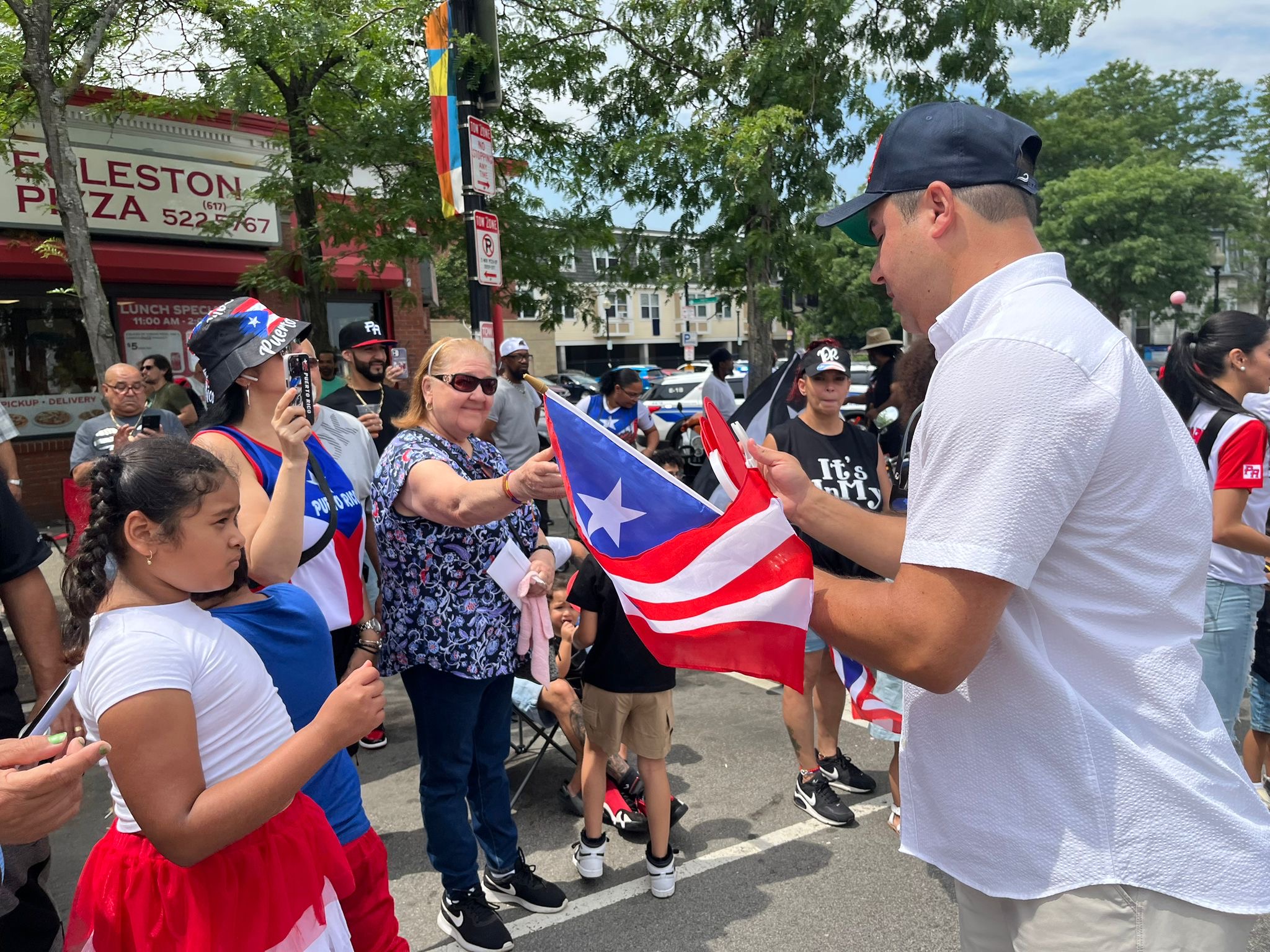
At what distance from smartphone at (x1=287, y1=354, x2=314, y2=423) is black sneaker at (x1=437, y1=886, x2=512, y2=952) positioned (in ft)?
5.79

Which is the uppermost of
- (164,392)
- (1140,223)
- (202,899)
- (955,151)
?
(1140,223)

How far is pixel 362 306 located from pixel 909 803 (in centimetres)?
1461

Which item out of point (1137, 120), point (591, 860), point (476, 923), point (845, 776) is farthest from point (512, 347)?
point (1137, 120)

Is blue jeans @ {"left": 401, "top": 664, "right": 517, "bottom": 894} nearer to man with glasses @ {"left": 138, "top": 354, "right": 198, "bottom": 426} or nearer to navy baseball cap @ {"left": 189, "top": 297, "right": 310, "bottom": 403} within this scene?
navy baseball cap @ {"left": 189, "top": 297, "right": 310, "bottom": 403}

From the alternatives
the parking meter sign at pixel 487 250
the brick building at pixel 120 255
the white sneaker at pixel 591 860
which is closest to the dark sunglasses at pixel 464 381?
the white sneaker at pixel 591 860

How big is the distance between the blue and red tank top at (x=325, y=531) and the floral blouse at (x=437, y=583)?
8.4 inches

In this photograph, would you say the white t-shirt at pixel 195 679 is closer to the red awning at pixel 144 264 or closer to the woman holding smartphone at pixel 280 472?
the woman holding smartphone at pixel 280 472

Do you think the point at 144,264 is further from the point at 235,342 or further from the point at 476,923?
the point at 476,923

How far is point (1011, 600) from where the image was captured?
1432 millimetres

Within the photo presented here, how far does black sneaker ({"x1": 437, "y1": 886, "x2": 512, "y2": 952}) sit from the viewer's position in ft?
10.4

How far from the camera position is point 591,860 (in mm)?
3635

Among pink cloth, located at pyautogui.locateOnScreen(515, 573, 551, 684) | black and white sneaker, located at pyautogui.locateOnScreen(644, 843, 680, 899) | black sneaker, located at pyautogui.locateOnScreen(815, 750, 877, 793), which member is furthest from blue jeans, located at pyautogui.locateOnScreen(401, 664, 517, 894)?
black sneaker, located at pyautogui.locateOnScreen(815, 750, 877, 793)

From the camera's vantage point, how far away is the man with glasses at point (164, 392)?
709cm

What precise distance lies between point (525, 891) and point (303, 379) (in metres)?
2.08
